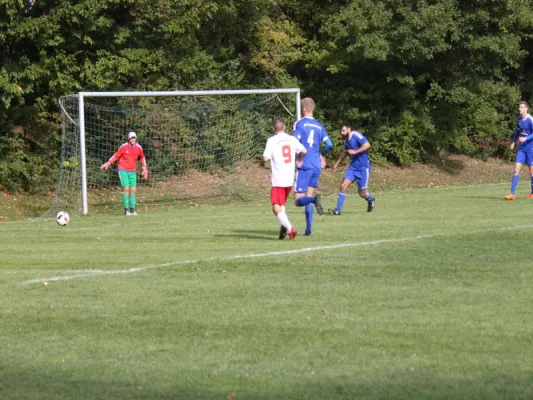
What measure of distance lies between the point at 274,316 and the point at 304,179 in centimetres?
728

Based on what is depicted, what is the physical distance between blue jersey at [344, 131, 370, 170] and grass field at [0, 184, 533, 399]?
514cm

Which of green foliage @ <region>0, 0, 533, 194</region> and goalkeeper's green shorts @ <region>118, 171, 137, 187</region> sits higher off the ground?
green foliage @ <region>0, 0, 533, 194</region>

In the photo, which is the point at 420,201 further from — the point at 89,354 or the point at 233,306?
the point at 89,354

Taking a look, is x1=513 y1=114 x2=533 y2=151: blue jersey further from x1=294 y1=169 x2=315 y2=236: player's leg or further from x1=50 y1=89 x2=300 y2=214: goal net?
x1=294 y1=169 x2=315 y2=236: player's leg

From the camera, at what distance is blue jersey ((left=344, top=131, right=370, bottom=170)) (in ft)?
65.8

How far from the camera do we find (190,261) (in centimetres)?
1178

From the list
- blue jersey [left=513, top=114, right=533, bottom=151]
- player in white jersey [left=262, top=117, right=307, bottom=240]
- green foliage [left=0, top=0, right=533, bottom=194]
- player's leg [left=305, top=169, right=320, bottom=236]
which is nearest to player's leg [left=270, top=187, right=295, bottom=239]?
player in white jersey [left=262, top=117, right=307, bottom=240]

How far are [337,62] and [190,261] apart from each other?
26434 mm

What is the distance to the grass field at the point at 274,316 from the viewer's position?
6094mm

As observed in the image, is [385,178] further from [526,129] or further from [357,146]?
[357,146]

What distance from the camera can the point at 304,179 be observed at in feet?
50.1

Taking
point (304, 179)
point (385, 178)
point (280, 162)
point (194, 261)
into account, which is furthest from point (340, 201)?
point (385, 178)

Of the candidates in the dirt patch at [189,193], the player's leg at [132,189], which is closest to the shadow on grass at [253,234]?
the player's leg at [132,189]

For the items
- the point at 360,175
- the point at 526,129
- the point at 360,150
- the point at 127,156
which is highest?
the point at 526,129
